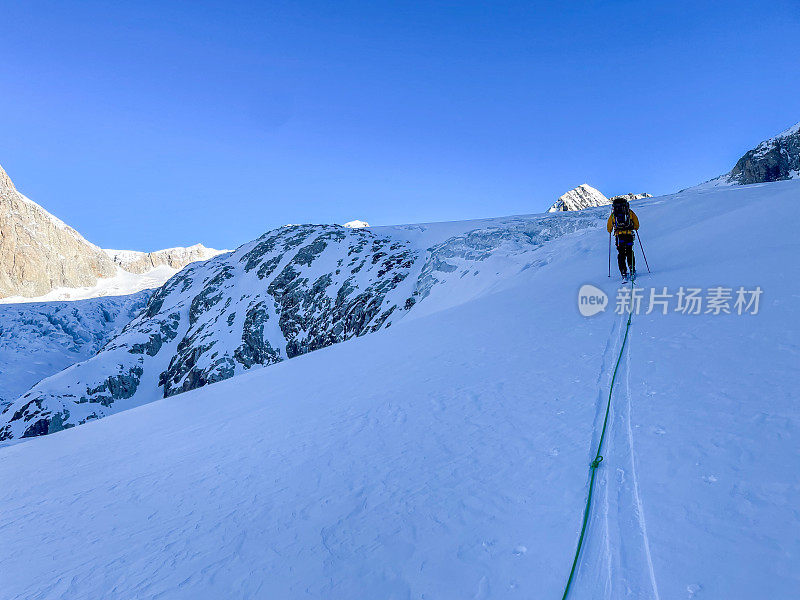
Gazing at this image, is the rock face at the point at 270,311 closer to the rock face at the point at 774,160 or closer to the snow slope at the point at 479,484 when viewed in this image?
the snow slope at the point at 479,484

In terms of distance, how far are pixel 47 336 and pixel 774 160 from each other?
215658 millimetres

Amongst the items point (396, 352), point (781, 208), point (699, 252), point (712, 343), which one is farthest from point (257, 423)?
point (781, 208)

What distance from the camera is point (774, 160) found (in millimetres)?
97438

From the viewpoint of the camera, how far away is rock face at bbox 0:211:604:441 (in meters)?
51.6

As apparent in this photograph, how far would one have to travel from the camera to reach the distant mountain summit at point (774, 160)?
93.6m

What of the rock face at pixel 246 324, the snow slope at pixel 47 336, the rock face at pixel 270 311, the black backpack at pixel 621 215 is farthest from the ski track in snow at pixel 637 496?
the snow slope at pixel 47 336

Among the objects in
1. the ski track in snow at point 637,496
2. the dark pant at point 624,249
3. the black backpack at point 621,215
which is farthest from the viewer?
the black backpack at point 621,215

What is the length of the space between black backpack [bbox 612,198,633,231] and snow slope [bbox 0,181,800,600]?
3745 mm

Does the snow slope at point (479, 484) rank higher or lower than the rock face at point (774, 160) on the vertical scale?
lower

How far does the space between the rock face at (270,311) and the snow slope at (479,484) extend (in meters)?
30.7

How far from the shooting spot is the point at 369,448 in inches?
222

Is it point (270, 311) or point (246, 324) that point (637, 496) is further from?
point (246, 324)

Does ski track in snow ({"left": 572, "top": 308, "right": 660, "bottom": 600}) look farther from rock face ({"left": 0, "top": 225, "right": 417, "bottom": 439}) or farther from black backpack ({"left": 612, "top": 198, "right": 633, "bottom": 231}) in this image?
rock face ({"left": 0, "top": 225, "right": 417, "bottom": 439})

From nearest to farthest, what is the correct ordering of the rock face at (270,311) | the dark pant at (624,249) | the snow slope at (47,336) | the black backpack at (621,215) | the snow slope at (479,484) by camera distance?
1. the snow slope at (479,484)
2. the dark pant at (624,249)
3. the black backpack at (621,215)
4. the rock face at (270,311)
5. the snow slope at (47,336)
